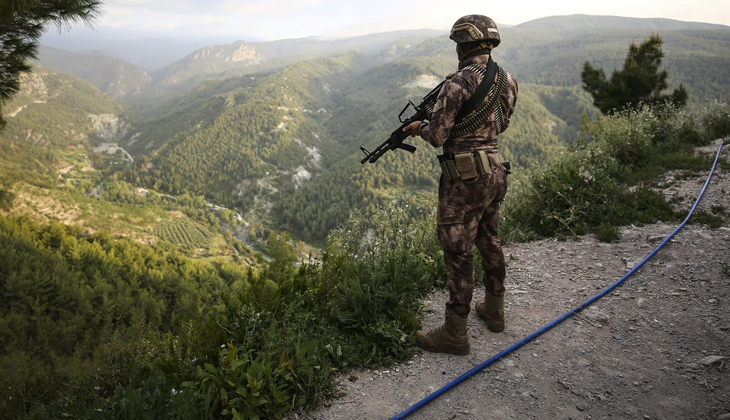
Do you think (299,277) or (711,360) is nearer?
(711,360)

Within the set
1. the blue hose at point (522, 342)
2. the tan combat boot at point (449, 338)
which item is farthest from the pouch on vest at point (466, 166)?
the blue hose at point (522, 342)

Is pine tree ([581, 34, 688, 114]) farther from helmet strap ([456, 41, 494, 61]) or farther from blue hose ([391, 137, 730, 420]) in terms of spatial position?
helmet strap ([456, 41, 494, 61])

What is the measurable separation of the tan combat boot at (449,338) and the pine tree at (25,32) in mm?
6393

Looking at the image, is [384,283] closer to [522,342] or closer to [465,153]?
[522,342]

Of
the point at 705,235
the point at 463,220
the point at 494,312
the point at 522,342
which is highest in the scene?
the point at 463,220

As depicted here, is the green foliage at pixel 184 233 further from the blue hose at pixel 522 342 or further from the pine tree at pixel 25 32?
the blue hose at pixel 522 342

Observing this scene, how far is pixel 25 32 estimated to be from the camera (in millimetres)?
5109

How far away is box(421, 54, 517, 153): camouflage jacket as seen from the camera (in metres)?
2.71

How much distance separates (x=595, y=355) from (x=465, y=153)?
6.60 feet

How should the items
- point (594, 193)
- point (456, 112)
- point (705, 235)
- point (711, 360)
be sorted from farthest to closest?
point (594, 193) → point (705, 235) → point (456, 112) → point (711, 360)

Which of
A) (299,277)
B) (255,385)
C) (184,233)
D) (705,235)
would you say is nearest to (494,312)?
(299,277)

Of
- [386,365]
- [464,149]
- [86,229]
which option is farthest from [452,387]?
[86,229]

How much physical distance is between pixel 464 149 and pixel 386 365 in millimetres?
2007

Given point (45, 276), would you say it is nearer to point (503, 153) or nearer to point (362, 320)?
point (362, 320)
